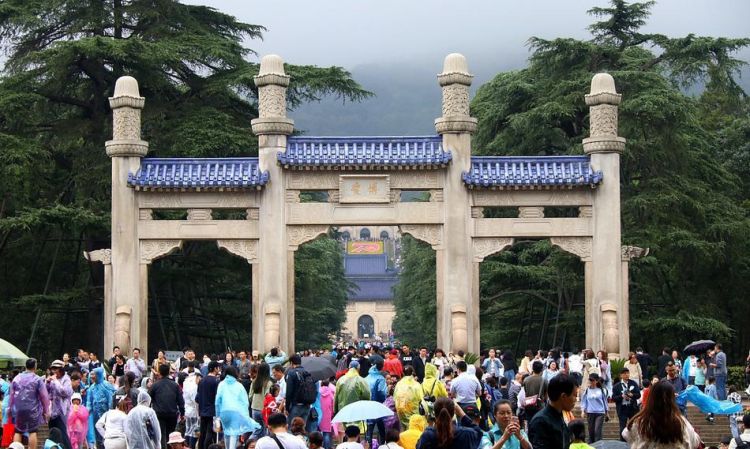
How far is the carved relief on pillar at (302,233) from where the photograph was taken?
32875mm

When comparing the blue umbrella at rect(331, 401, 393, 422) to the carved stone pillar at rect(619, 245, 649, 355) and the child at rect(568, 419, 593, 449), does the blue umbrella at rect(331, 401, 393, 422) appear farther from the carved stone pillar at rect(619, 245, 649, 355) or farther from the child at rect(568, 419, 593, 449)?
the carved stone pillar at rect(619, 245, 649, 355)

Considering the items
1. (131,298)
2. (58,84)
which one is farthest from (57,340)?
(131,298)

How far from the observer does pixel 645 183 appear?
40.4 metres

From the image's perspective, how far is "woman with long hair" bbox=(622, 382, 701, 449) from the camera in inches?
427

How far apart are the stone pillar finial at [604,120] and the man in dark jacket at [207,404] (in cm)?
1418

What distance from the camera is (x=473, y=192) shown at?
32875 millimetres

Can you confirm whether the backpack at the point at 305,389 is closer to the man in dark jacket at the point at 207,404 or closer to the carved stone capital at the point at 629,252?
the man in dark jacket at the point at 207,404

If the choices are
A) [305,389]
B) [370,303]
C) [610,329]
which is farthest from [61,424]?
[370,303]

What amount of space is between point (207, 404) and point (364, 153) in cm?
1293

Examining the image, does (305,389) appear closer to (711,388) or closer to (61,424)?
(61,424)

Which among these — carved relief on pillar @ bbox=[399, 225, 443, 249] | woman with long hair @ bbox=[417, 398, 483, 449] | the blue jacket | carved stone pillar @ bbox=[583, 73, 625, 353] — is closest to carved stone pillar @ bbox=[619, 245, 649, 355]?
carved stone pillar @ bbox=[583, 73, 625, 353]

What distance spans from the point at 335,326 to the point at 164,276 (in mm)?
41628

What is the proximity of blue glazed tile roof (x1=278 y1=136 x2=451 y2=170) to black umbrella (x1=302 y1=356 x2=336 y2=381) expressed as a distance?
33.1 ft

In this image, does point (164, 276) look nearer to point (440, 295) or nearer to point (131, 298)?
point (131, 298)
